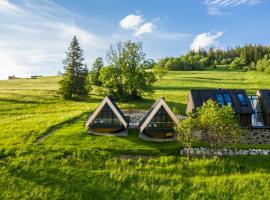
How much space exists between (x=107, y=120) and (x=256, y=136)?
51.6ft

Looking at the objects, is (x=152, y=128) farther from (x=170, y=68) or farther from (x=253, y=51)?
(x=253, y=51)

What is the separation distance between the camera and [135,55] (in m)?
59.0

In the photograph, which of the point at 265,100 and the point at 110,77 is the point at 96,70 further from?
the point at 265,100

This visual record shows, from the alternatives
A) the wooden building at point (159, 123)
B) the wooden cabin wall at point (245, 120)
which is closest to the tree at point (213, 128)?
the wooden building at point (159, 123)

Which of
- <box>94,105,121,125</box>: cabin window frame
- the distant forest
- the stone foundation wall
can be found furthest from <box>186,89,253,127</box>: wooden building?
the distant forest

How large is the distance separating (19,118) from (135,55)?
80.4 ft

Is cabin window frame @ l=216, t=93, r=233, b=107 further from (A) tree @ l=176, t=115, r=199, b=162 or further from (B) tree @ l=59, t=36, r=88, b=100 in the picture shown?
(B) tree @ l=59, t=36, r=88, b=100

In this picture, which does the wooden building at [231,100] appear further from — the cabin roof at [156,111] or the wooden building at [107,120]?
the wooden building at [107,120]

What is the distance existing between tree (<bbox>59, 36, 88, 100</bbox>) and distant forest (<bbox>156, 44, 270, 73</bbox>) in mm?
66515

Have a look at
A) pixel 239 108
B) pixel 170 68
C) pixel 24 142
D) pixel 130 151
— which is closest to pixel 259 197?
pixel 130 151

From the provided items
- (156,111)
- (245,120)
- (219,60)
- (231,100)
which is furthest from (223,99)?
(219,60)

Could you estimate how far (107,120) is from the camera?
34.1 metres

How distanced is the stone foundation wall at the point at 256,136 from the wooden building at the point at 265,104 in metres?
1.81

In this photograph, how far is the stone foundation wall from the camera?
32969 millimetres
